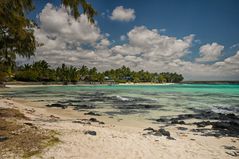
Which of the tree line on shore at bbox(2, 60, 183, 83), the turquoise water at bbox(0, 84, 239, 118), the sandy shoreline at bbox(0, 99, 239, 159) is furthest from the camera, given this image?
the tree line on shore at bbox(2, 60, 183, 83)

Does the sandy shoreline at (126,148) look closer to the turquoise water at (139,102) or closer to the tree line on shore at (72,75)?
the turquoise water at (139,102)

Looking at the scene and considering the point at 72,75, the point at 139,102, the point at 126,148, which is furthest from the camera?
the point at 72,75

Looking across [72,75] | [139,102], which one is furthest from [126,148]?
[72,75]

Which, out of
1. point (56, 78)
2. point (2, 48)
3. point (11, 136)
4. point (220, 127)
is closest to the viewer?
point (11, 136)

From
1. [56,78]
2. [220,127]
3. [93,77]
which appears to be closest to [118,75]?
[93,77]

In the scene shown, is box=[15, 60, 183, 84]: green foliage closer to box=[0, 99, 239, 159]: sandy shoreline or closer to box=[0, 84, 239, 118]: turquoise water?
box=[0, 84, 239, 118]: turquoise water

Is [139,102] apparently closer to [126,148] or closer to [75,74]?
[126,148]

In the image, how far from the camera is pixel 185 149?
7.75 m

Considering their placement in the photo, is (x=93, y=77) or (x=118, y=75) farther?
(x=118, y=75)

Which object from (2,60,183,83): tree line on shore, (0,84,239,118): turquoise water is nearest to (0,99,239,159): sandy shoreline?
(0,84,239,118): turquoise water

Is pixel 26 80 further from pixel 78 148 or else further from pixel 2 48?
pixel 78 148

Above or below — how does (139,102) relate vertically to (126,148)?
below

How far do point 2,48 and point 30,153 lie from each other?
298 inches

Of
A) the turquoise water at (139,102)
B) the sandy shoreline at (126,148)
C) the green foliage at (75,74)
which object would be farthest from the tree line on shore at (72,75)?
the sandy shoreline at (126,148)
